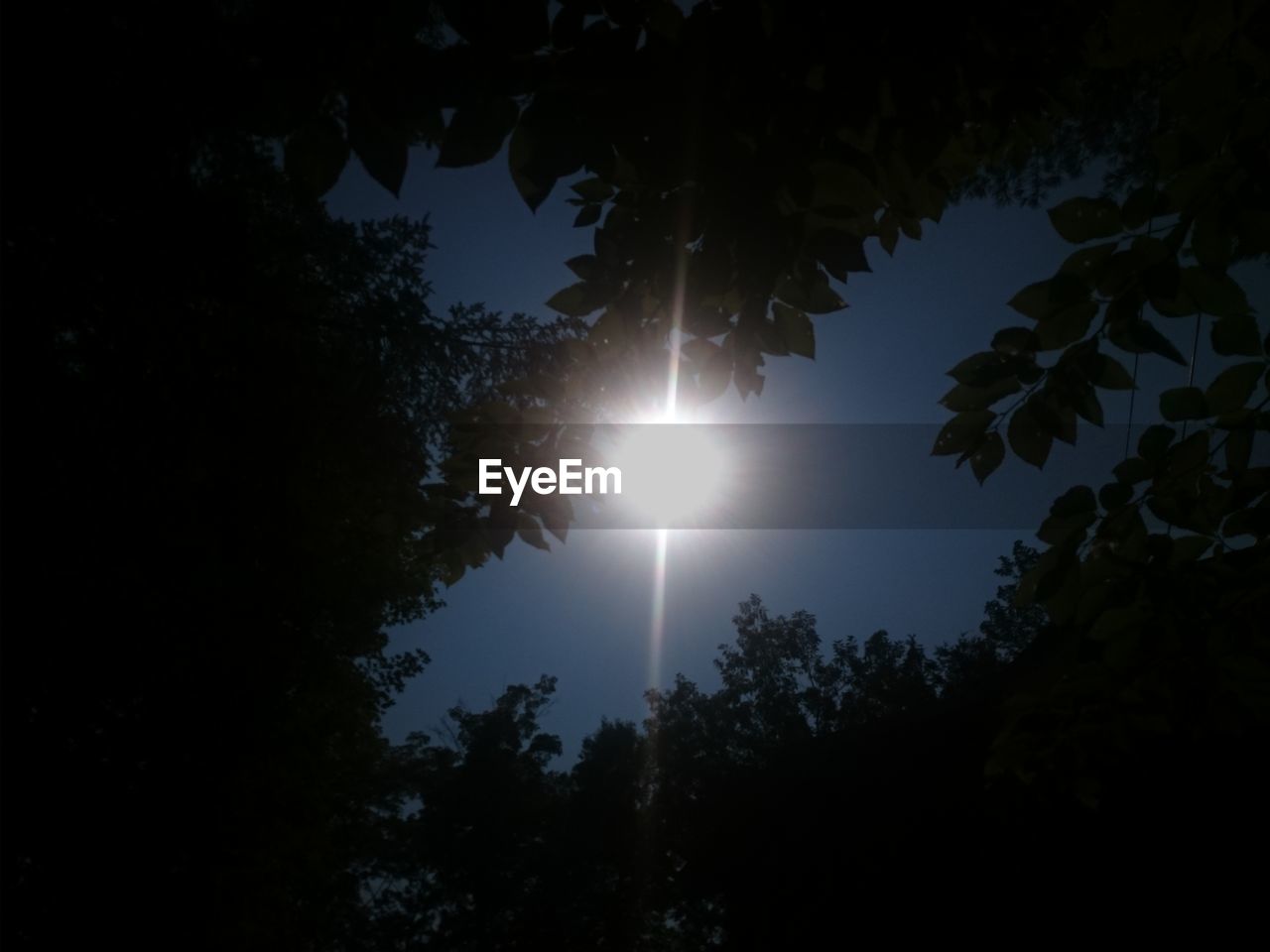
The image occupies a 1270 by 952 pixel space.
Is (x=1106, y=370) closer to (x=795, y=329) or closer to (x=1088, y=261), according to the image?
(x=1088, y=261)

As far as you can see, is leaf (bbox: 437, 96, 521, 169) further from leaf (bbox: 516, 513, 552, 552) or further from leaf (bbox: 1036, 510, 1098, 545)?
leaf (bbox: 1036, 510, 1098, 545)

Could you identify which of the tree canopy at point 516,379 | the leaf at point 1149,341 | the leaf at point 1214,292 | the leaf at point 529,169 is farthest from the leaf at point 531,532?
the leaf at point 1214,292

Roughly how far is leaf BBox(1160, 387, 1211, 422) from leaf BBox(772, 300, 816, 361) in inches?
29.2

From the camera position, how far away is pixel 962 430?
1.39 meters

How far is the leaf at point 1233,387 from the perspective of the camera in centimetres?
136

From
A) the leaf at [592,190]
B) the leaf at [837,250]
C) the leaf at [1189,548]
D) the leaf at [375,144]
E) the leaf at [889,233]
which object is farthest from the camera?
the leaf at [889,233]

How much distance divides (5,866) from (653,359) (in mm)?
9855

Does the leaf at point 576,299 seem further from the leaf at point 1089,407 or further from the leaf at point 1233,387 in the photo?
the leaf at point 1233,387

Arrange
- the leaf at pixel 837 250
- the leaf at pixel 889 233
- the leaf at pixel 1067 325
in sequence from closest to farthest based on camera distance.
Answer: the leaf at pixel 837 250 → the leaf at pixel 1067 325 → the leaf at pixel 889 233

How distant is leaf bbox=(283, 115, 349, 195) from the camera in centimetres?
101

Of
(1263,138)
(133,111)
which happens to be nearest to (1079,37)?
(1263,138)

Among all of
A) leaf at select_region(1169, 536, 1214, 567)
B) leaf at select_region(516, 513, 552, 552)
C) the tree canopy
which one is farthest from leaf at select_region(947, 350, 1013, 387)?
leaf at select_region(516, 513, 552, 552)

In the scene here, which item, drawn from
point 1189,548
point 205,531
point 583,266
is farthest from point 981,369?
point 205,531

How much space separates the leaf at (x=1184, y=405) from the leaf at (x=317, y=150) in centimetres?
168
